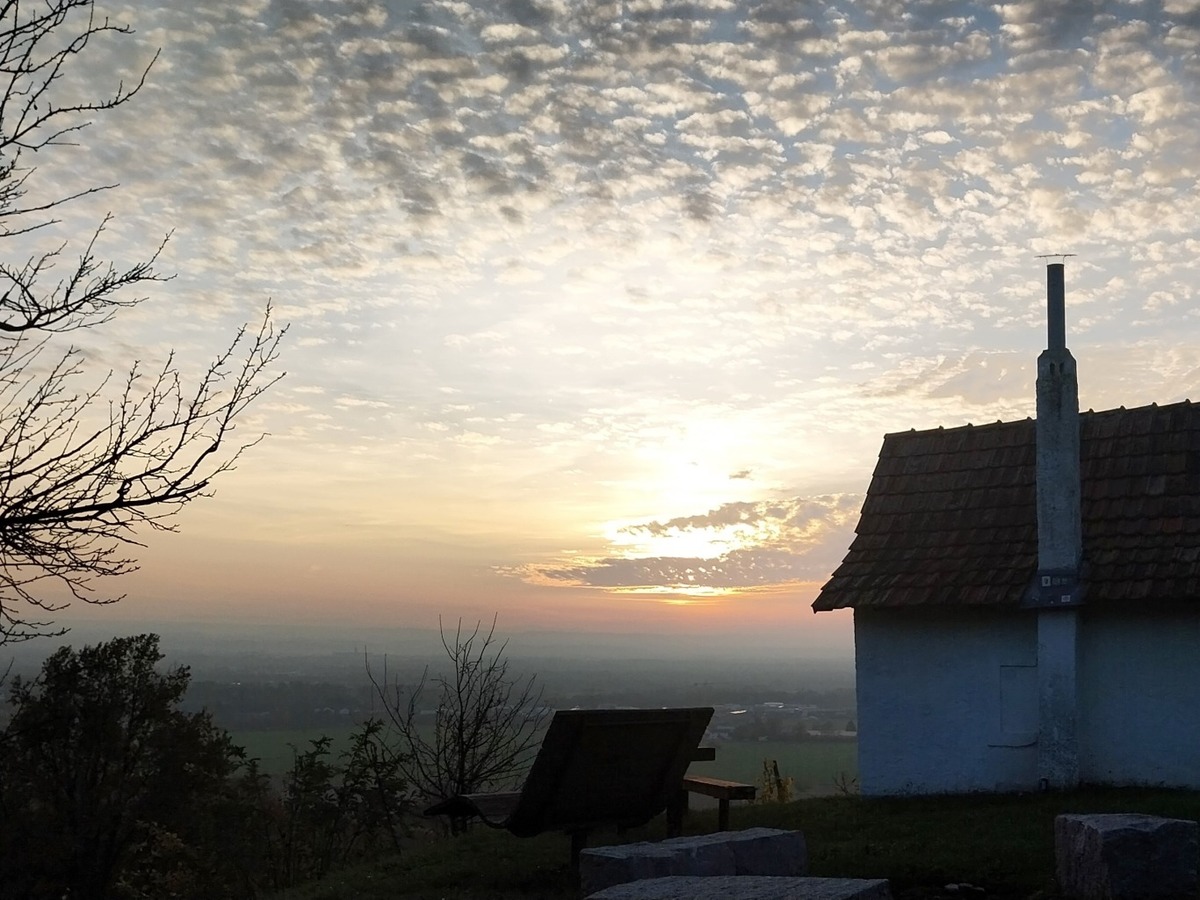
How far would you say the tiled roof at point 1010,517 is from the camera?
1464 centimetres

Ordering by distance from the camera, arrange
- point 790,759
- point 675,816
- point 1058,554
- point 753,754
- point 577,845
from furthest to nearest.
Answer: point 753,754 < point 790,759 < point 1058,554 < point 675,816 < point 577,845

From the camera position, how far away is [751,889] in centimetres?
638

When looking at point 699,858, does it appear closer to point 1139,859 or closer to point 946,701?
point 1139,859

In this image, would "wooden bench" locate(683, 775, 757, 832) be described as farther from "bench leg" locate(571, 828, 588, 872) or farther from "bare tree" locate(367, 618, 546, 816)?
"bare tree" locate(367, 618, 546, 816)

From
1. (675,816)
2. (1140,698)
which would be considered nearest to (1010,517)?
(1140,698)

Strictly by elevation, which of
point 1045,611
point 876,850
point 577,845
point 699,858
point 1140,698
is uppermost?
point 1045,611

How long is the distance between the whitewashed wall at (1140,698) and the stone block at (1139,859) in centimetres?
655

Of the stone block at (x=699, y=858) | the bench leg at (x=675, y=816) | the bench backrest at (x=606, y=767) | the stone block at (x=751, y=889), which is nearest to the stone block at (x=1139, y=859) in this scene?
the stone block at (x=699, y=858)

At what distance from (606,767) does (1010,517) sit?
29.6ft

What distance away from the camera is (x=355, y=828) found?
648 inches

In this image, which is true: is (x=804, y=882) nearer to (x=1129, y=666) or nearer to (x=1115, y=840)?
(x=1115, y=840)

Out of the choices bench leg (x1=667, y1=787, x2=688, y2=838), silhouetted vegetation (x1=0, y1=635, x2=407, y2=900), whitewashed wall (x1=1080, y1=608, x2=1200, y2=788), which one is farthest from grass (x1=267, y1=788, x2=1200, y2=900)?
silhouetted vegetation (x1=0, y1=635, x2=407, y2=900)

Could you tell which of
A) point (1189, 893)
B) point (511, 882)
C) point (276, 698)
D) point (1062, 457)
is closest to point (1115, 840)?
point (1189, 893)

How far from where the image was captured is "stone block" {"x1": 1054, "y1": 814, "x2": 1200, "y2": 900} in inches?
310
